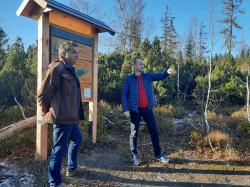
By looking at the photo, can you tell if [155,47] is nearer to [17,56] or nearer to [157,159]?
[17,56]

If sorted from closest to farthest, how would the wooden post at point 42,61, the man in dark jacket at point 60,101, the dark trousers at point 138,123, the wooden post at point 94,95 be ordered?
the man in dark jacket at point 60,101 < the wooden post at point 42,61 < the dark trousers at point 138,123 < the wooden post at point 94,95

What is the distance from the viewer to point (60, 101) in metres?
3.88

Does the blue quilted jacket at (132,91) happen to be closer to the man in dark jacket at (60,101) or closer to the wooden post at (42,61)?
the man in dark jacket at (60,101)

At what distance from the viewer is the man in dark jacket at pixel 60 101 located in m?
3.82

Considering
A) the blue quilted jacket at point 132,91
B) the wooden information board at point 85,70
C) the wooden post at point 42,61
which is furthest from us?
the wooden information board at point 85,70

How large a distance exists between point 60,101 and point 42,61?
1.45 m

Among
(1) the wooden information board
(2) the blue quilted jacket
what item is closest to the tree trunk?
(1) the wooden information board

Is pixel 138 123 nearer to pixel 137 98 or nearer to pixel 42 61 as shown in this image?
pixel 137 98

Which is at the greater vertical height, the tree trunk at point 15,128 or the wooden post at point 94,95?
the wooden post at point 94,95

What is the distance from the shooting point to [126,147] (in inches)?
261

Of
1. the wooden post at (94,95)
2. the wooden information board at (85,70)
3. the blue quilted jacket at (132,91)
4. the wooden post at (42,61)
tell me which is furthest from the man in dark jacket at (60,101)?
the wooden post at (94,95)

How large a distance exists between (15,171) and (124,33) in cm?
2019

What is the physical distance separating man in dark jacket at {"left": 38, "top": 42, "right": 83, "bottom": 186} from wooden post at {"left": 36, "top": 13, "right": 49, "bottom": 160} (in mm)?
1149

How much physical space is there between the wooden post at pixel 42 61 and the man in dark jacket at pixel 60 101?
1149 millimetres
